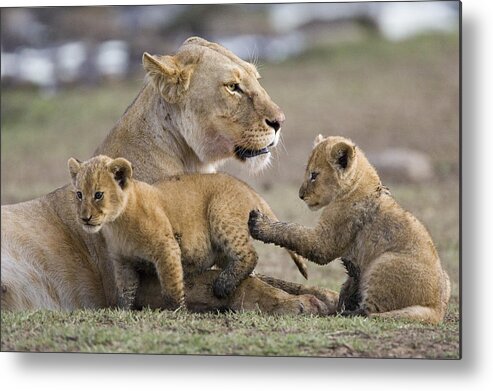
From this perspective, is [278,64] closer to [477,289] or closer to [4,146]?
[4,146]

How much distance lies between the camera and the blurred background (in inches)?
283

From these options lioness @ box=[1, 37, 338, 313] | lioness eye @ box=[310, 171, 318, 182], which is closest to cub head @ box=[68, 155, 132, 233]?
lioness @ box=[1, 37, 338, 313]

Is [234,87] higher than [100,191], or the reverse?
[234,87]

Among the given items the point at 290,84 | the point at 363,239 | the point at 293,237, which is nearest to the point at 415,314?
the point at 363,239

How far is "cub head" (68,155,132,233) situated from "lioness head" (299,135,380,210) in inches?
36.7

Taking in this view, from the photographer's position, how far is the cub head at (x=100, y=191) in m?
4.94

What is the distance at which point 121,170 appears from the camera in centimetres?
504

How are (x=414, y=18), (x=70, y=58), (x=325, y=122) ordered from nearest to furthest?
1. (x=414, y=18)
2. (x=70, y=58)
3. (x=325, y=122)

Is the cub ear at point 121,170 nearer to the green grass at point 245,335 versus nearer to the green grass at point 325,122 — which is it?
the green grass at point 245,335

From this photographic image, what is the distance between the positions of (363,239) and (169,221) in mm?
944

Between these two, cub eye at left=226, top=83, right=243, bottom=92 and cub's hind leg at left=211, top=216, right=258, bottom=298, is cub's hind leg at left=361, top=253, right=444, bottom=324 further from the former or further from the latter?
cub eye at left=226, top=83, right=243, bottom=92

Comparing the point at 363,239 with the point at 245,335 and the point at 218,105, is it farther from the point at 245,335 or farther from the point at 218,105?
the point at 218,105

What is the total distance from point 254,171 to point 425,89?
5655 millimetres

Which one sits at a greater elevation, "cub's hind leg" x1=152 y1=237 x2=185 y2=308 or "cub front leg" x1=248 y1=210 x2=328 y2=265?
"cub front leg" x1=248 y1=210 x2=328 y2=265
